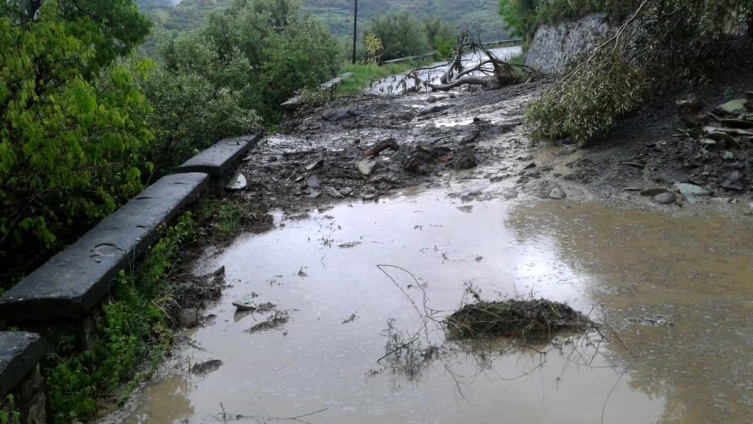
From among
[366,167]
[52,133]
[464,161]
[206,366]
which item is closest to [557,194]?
[464,161]

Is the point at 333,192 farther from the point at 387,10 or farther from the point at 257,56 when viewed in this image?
the point at 387,10

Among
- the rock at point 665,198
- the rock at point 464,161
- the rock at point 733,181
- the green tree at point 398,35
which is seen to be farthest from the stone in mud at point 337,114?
the green tree at point 398,35

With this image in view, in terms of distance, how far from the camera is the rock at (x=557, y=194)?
6.66 m

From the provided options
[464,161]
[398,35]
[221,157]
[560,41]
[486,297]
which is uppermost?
[560,41]

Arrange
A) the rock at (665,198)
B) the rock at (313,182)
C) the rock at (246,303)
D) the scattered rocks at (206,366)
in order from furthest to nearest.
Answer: the rock at (313,182), the rock at (665,198), the rock at (246,303), the scattered rocks at (206,366)

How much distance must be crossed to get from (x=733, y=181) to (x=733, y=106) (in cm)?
145

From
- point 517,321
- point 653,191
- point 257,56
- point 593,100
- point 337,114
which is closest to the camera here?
point 517,321

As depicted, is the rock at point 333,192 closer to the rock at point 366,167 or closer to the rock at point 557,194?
the rock at point 366,167

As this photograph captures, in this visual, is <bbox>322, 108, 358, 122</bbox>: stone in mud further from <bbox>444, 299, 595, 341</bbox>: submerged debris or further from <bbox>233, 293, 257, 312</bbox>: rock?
<bbox>444, 299, 595, 341</bbox>: submerged debris

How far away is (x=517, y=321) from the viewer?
390 cm

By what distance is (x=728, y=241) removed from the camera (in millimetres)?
5176

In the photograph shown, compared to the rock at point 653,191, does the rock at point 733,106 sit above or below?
above

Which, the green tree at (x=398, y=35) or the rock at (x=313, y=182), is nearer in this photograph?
the rock at (x=313, y=182)

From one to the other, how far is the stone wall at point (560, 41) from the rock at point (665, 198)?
687 cm
